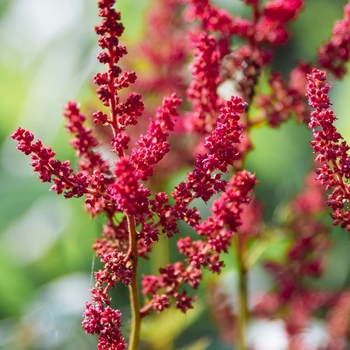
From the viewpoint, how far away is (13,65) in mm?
2945

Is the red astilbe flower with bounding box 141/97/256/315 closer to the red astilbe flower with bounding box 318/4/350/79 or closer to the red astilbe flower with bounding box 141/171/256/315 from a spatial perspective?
the red astilbe flower with bounding box 141/171/256/315

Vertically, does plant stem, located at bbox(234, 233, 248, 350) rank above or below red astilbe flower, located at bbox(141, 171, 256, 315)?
above

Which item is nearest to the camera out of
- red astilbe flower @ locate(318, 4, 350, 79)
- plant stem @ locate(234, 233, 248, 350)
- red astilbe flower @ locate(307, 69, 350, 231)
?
red astilbe flower @ locate(307, 69, 350, 231)

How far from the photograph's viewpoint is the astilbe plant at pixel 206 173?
69 centimetres

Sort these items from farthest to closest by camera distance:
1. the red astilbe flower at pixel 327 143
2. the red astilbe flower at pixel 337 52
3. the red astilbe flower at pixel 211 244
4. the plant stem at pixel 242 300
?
the plant stem at pixel 242 300 → the red astilbe flower at pixel 337 52 → the red astilbe flower at pixel 211 244 → the red astilbe flower at pixel 327 143

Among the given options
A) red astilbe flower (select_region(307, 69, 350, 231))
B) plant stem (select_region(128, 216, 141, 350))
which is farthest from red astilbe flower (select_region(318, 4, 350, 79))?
plant stem (select_region(128, 216, 141, 350))

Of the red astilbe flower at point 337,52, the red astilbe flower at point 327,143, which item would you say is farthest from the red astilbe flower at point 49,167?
the red astilbe flower at point 337,52

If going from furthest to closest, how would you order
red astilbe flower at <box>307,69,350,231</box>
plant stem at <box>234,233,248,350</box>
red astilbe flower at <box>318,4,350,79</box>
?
plant stem at <box>234,233,248,350</box> → red astilbe flower at <box>318,4,350,79</box> → red astilbe flower at <box>307,69,350,231</box>

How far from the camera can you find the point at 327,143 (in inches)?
27.2

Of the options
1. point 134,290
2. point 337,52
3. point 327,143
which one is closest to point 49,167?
point 134,290

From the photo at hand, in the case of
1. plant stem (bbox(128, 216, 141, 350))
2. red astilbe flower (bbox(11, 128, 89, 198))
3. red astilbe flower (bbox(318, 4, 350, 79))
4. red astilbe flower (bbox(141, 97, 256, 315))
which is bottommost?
plant stem (bbox(128, 216, 141, 350))

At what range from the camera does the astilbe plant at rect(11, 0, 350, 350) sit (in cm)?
69

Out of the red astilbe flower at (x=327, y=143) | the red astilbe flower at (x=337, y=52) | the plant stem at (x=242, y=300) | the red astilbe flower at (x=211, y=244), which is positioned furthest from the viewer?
the plant stem at (x=242, y=300)

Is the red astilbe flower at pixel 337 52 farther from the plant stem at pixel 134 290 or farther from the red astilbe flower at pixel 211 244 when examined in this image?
the plant stem at pixel 134 290
